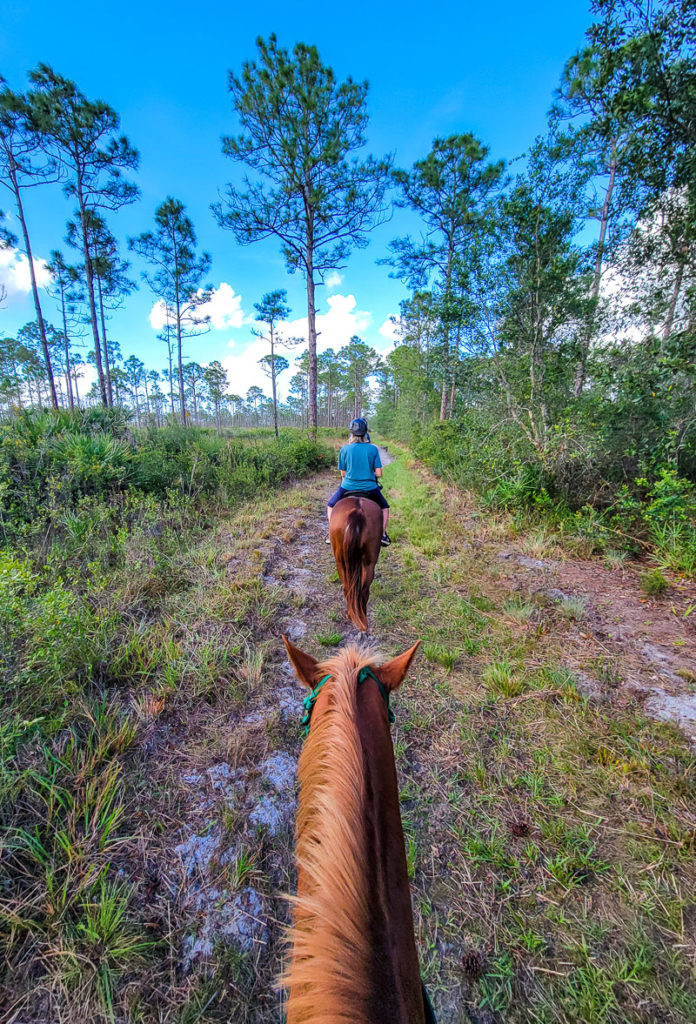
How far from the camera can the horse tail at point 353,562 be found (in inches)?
131

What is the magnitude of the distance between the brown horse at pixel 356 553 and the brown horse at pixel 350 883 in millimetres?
2178

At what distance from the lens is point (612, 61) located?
11.7 ft

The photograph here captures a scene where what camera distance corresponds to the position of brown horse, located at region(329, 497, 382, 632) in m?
3.33

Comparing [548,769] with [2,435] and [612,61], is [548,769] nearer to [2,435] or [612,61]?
[612,61]

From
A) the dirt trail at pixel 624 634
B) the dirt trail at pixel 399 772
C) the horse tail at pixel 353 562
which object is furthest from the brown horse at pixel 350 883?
the dirt trail at pixel 624 634

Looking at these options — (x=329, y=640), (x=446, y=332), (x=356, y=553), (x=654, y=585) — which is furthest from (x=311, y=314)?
(x=654, y=585)

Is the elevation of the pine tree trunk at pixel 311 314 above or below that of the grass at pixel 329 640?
above

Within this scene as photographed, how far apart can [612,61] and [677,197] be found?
1684mm

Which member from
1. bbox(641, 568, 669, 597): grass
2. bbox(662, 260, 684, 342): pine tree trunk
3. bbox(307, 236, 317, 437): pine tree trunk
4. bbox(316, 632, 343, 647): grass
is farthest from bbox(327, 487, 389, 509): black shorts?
bbox(307, 236, 317, 437): pine tree trunk

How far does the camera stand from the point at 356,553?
3369 millimetres

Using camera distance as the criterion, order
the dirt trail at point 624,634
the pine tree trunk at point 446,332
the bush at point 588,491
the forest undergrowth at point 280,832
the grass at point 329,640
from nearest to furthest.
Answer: the forest undergrowth at point 280,832, the dirt trail at point 624,634, the grass at point 329,640, the bush at point 588,491, the pine tree trunk at point 446,332

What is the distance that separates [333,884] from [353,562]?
8.74 feet

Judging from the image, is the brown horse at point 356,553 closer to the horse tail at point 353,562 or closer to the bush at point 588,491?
the horse tail at point 353,562

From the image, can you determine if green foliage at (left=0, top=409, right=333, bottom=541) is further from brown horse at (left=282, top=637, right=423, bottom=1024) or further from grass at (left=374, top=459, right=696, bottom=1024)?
grass at (left=374, top=459, right=696, bottom=1024)
